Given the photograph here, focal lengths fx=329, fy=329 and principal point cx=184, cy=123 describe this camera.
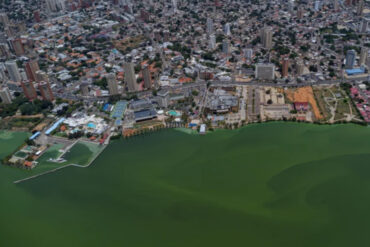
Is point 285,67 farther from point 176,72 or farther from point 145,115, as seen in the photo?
point 145,115

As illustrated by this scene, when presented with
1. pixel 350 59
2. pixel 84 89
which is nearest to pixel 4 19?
pixel 84 89

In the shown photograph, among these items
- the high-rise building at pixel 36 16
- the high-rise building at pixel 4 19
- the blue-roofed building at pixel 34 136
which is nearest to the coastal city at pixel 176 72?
the blue-roofed building at pixel 34 136

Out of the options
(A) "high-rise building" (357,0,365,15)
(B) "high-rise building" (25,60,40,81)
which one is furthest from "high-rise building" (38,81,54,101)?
(A) "high-rise building" (357,0,365,15)

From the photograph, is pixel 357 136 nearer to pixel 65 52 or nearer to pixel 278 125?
pixel 278 125

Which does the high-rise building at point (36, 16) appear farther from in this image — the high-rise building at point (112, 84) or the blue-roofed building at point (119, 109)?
the blue-roofed building at point (119, 109)

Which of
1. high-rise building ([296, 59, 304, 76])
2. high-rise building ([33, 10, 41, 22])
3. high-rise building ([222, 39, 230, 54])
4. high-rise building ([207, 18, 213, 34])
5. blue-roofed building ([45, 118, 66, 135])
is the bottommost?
blue-roofed building ([45, 118, 66, 135])

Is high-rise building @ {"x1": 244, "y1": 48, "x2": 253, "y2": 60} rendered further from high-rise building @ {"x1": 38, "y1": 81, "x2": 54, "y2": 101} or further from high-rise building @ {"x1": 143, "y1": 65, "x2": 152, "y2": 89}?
high-rise building @ {"x1": 38, "y1": 81, "x2": 54, "y2": 101}
